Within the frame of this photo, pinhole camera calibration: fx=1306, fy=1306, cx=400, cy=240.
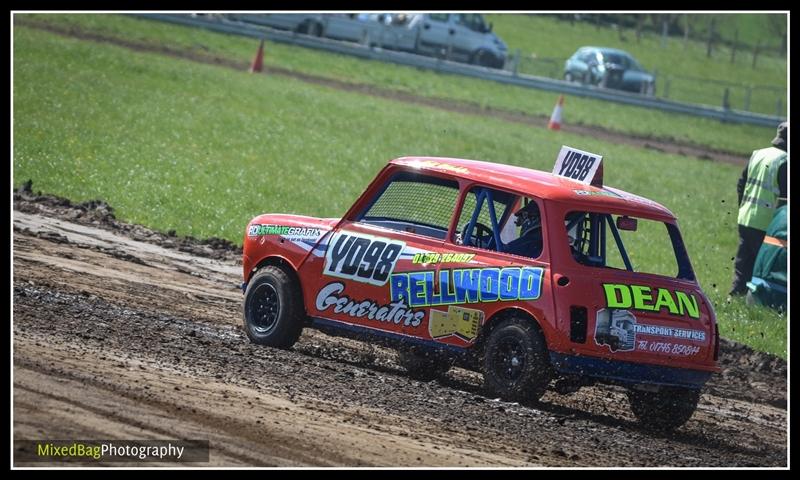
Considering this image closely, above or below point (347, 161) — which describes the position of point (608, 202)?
above

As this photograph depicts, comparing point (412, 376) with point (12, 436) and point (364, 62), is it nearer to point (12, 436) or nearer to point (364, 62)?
point (12, 436)

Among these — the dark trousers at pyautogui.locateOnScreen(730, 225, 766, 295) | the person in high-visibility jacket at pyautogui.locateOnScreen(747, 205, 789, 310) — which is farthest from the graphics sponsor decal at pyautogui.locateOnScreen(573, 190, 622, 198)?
the dark trousers at pyautogui.locateOnScreen(730, 225, 766, 295)

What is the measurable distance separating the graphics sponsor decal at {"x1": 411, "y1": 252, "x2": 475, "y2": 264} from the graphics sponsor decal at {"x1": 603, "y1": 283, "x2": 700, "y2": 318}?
42.6 inches

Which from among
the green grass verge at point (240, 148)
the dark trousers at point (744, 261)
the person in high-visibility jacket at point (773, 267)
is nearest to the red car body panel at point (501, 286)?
the green grass verge at point (240, 148)

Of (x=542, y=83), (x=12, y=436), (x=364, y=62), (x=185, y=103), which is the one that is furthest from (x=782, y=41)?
(x=12, y=436)

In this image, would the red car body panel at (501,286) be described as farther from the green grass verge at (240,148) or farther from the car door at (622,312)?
the green grass verge at (240,148)

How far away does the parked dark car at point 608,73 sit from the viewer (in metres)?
42.1

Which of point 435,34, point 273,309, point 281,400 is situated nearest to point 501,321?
point 281,400

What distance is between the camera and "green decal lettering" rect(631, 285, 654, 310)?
9016mm

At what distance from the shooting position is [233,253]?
15859 millimetres

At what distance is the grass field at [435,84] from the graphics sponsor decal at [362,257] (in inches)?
993

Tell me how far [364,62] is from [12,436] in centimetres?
3120

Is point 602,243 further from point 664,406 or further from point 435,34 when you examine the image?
point 435,34

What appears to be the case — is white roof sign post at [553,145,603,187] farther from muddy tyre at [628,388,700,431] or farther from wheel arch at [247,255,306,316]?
wheel arch at [247,255,306,316]
